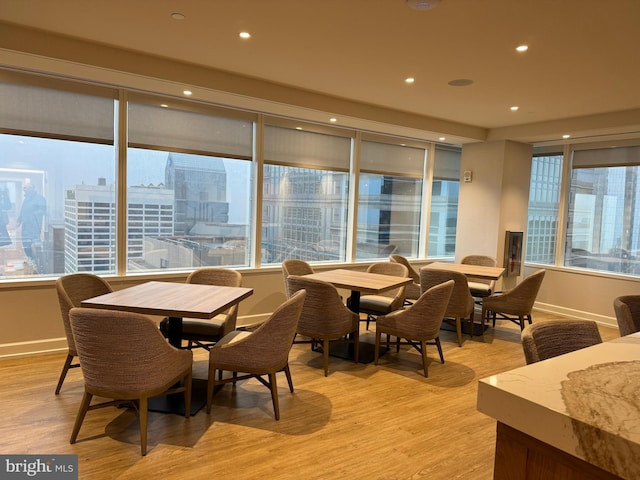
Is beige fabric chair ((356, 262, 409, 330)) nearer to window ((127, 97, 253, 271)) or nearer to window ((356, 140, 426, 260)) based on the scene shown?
window ((356, 140, 426, 260))

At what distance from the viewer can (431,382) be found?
374 cm

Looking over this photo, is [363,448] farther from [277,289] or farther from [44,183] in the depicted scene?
[44,183]

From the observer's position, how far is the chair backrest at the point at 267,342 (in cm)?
281

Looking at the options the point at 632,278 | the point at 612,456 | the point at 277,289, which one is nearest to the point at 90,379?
the point at 612,456

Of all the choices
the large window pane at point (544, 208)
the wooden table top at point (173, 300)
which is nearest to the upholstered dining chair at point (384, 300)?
the wooden table top at point (173, 300)

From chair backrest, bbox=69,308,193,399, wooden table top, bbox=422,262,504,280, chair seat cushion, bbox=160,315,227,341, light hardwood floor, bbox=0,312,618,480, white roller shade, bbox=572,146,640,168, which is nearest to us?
chair backrest, bbox=69,308,193,399

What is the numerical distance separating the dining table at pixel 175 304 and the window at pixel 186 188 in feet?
4.48

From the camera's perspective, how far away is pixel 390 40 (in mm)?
3281

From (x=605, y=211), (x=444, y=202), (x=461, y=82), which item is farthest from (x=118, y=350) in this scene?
(x=605, y=211)

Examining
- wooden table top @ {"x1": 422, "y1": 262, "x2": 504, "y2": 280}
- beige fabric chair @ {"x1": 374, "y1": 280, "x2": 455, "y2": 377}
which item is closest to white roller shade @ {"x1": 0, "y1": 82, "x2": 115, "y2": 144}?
beige fabric chair @ {"x1": 374, "y1": 280, "x2": 455, "y2": 377}

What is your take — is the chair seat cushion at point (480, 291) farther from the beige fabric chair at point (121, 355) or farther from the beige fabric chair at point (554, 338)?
the beige fabric chair at point (121, 355)

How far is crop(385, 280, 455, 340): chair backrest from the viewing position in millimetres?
3721

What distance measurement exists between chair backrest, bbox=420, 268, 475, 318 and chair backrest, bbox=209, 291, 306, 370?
203cm

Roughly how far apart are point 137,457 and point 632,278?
620 centimetres
